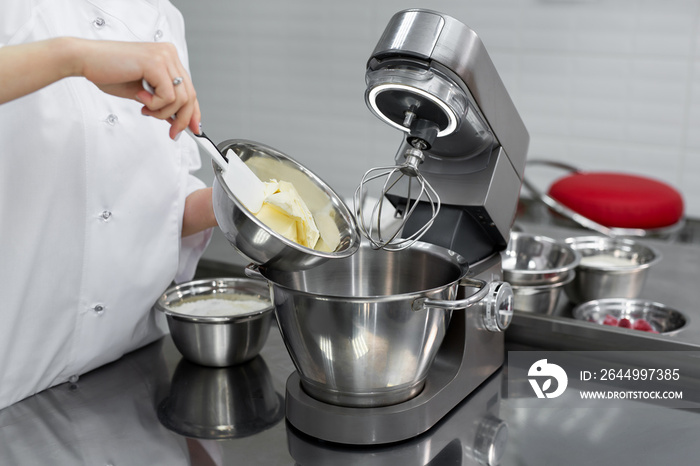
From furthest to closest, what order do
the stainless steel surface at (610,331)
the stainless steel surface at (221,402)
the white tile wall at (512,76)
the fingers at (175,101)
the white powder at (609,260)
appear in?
1. the white tile wall at (512,76)
2. the white powder at (609,260)
3. the stainless steel surface at (610,331)
4. the stainless steel surface at (221,402)
5. the fingers at (175,101)

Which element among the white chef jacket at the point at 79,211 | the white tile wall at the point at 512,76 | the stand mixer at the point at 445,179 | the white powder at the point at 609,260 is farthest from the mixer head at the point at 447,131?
the white tile wall at the point at 512,76

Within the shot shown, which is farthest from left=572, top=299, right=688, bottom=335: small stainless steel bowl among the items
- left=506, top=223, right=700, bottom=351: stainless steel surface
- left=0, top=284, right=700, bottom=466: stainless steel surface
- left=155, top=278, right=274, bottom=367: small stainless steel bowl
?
left=155, top=278, right=274, bottom=367: small stainless steel bowl

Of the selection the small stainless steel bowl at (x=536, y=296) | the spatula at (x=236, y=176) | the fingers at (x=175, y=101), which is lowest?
the small stainless steel bowl at (x=536, y=296)

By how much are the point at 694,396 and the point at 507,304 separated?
29 cm

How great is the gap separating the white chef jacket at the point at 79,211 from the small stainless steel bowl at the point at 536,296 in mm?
546

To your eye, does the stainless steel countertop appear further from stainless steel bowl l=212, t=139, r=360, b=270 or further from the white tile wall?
the white tile wall

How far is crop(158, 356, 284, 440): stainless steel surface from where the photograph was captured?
0.93 m

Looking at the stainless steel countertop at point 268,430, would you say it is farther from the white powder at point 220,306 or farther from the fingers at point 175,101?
the fingers at point 175,101

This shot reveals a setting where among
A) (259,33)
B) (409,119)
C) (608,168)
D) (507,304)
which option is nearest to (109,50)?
(409,119)

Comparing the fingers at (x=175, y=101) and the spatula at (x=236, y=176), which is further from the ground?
Result: the fingers at (x=175, y=101)

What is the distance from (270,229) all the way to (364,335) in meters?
0.16

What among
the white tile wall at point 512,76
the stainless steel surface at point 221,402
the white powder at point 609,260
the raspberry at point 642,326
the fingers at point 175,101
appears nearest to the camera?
the fingers at point 175,101

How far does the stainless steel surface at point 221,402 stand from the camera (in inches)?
36.6

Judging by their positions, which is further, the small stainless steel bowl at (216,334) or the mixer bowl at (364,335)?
the small stainless steel bowl at (216,334)
